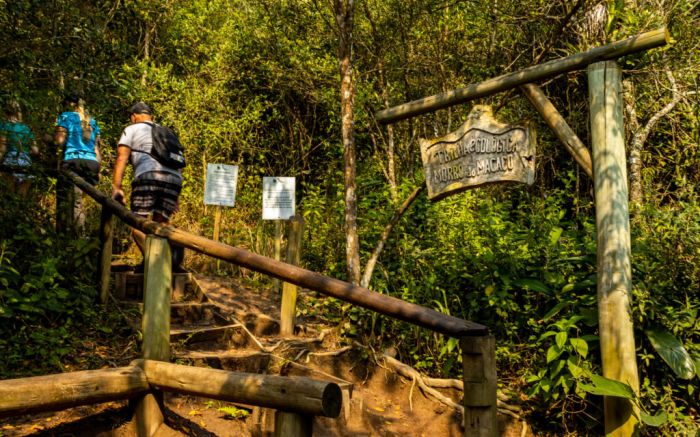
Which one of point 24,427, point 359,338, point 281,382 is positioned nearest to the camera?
point 281,382

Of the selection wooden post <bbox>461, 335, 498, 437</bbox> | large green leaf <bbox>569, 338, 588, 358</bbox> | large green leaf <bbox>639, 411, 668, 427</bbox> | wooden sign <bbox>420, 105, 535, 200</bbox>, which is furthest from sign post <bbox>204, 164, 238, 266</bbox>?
wooden post <bbox>461, 335, 498, 437</bbox>

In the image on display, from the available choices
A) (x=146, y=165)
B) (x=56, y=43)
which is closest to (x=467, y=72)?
(x=146, y=165)

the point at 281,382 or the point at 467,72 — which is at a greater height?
the point at 467,72

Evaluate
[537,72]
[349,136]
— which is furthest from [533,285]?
[349,136]

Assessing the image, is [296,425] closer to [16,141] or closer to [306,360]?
[306,360]

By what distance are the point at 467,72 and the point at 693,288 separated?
526 cm

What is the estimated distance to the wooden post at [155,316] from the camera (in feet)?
11.7

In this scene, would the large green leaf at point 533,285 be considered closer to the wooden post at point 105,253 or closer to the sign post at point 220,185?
the wooden post at point 105,253

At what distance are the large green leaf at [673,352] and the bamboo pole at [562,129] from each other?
54.2 inches

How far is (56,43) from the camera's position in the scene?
4.77m

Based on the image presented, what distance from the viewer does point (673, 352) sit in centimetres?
423

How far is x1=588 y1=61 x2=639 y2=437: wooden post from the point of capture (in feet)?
12.6

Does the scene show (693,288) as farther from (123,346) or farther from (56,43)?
(56,43)

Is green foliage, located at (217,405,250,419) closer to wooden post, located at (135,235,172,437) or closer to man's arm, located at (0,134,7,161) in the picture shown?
wooden post, located at (135,235,172,437)
